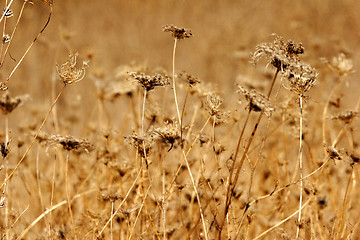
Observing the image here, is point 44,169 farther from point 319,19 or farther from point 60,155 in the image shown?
point 319,19

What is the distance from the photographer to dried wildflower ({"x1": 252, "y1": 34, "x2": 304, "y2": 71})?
1.95 metres

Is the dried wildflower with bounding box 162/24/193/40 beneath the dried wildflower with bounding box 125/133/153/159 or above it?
above

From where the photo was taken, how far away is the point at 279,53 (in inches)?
77.4

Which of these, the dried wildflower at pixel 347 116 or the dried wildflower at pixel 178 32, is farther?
the dried wildflower at pixel 347 116

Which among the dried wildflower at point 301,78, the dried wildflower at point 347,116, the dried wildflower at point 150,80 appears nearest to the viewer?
the dried wildflower at point 301,78

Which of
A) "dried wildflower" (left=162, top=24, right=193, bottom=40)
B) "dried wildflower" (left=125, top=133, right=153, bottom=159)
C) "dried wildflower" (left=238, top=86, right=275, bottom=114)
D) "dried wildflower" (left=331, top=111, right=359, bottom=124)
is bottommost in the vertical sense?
"dried wildflower" (left=125, top=133, right=153, bottom=159)

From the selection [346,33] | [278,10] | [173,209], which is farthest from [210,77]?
[173,209]

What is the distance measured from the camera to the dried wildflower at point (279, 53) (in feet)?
6.38

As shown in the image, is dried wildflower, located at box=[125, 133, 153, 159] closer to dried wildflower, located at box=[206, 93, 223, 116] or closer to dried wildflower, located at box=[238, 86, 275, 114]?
dried wildflower, located at box=[206, 93, 223, 116]

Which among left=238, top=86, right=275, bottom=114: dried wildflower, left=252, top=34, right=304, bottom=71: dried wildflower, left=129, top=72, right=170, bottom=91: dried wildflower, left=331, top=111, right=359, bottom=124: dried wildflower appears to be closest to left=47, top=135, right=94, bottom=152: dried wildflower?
left=129, top=72, right=170, bottom=91: dried wildflower

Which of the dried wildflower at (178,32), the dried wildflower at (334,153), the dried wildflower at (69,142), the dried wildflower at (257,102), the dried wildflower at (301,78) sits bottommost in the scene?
the dried wildflower at (69,142)

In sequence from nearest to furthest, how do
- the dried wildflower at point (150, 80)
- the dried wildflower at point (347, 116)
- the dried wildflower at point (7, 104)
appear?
1. the dried wildflower at point (150, 80)
2. the dried wildflower at point (347, 116)
3. the dried wildflower at point (7, 104)

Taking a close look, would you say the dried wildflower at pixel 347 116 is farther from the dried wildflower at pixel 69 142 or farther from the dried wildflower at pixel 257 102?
the dried wildflower at pixel 69 142

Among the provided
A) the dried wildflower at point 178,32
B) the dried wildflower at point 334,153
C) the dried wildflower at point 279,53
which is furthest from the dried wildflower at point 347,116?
the dried wildflower at point 178,32
